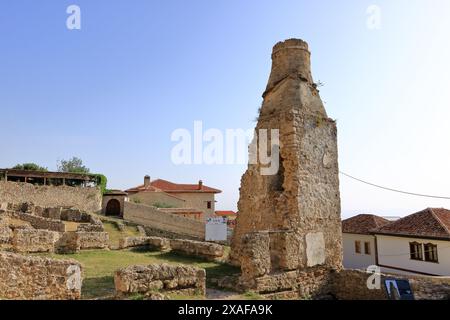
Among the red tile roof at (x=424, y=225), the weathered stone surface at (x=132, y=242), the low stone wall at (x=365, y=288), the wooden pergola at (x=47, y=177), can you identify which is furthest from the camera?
the wooden pergola at (x=47, y=177)

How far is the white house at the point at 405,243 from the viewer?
61.0 feet

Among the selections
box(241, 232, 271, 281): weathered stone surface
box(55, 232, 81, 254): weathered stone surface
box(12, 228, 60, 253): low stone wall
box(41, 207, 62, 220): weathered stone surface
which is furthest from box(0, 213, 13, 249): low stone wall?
box(41, 207, 62, 220): weathered stone surface

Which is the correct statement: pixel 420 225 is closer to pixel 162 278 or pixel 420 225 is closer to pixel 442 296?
pixel 442 296

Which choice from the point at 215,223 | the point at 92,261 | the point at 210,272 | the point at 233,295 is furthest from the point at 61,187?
the point at 233,295

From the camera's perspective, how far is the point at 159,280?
21.7 feet

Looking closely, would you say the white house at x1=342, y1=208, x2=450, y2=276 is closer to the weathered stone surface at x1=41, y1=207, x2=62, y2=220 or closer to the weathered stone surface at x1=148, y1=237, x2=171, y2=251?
the weathered stone surface at x1=148, y1=237, x2=171, y2=251

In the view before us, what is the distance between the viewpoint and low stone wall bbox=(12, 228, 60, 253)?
1244cm

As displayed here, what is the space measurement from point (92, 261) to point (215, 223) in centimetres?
1757

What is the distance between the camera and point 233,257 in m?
11.4

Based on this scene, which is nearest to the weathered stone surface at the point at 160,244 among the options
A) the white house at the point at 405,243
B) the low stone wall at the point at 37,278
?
the low stone wall at the point at 37,278

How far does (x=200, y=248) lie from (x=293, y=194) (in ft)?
15.5

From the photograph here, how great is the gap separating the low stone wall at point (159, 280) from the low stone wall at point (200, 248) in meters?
4.72

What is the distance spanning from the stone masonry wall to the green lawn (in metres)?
25.9

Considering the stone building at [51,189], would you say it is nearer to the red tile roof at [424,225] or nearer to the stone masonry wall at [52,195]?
the stone masonry wall at [52,195]
